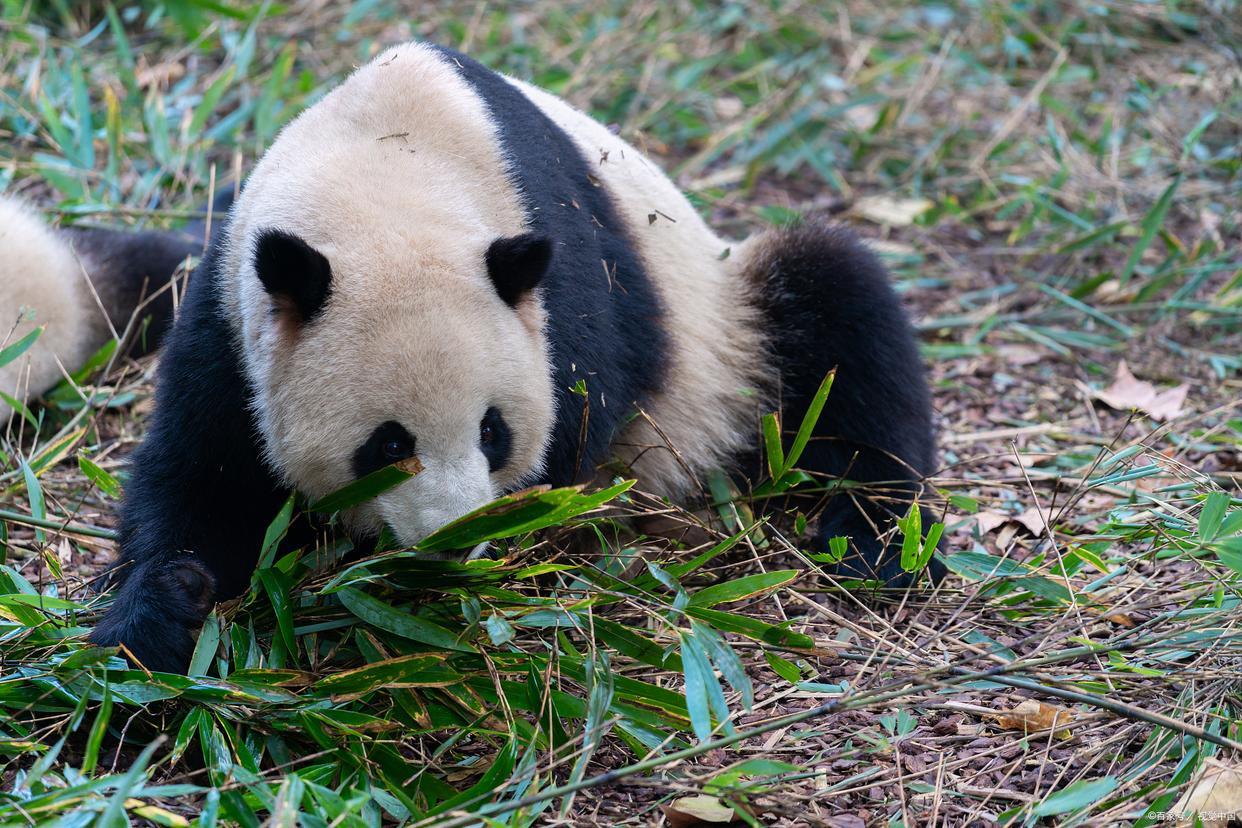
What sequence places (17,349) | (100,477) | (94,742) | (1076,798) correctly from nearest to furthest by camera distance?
(94,742) < (1076,798) < (100,477) < (17,349)

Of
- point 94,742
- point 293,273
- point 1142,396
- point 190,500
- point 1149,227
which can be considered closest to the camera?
point 94,742

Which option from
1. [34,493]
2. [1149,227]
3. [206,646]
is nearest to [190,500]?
[206,646]

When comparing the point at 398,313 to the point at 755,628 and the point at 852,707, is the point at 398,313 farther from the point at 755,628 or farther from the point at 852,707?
the point at 852,707

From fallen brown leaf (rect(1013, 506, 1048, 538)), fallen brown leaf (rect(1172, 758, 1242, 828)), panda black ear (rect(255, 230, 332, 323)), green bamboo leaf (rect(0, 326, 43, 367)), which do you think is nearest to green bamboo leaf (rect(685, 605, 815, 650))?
fallen brown leaf (rect(1172, 758, 1242, 828))

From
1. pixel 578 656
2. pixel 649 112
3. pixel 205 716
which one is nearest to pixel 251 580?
pixel 205 716

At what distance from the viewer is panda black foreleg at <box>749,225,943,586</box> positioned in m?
3.61

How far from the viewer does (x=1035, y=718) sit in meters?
2.79

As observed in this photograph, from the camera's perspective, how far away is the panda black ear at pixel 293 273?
2453 mm

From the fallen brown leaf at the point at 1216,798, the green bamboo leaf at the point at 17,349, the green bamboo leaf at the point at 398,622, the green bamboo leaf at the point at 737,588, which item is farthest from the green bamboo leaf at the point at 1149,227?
the green bamboo leaf at the point at 17,349

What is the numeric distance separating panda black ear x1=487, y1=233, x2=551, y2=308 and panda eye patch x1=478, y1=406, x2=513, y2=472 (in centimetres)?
25

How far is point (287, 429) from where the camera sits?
104 inches

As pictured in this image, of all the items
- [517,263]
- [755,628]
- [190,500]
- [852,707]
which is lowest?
[755,628]

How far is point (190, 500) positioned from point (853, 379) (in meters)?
1.89

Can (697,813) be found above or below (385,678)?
below
